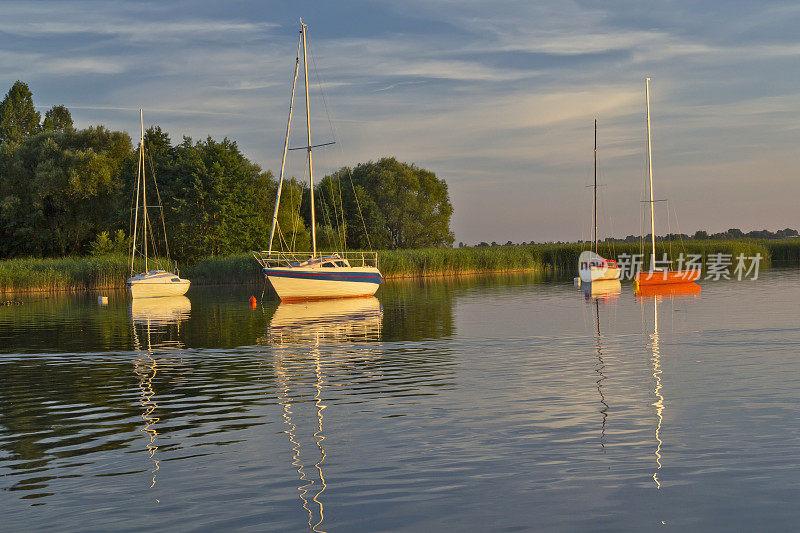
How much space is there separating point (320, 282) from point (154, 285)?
13.4 metres

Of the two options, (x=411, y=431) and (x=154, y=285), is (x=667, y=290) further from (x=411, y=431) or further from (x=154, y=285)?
(x=411, y=431)

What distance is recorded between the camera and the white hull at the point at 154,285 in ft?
168

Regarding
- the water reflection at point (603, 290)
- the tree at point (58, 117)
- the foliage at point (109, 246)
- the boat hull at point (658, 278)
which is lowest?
the water reflection at point (603, 290)

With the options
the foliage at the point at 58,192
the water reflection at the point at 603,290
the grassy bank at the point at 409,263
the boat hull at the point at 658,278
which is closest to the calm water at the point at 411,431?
the water reflection at the point at 603,290

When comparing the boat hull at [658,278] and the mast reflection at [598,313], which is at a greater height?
the boat hull at [658,278]

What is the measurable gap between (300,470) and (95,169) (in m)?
83.4

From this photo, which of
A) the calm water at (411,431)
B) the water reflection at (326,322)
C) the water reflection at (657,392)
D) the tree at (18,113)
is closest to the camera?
the calm water at (411,431)

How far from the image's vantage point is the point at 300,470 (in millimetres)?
9328

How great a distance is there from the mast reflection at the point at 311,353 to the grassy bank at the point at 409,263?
26347 mm

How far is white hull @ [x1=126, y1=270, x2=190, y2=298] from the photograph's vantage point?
168ft

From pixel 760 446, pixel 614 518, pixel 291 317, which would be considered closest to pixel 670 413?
pixel 760 446

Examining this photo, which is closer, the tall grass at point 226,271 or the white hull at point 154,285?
the white hull at point 154,285

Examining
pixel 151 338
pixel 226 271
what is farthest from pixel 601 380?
pixel 226 271

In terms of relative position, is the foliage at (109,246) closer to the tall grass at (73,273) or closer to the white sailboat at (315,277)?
the tall grass at (73,273)
